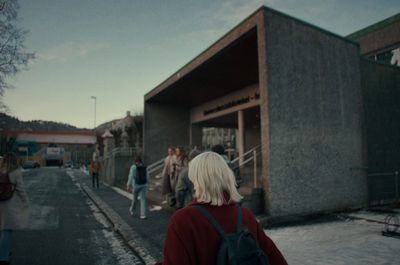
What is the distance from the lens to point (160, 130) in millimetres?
18406

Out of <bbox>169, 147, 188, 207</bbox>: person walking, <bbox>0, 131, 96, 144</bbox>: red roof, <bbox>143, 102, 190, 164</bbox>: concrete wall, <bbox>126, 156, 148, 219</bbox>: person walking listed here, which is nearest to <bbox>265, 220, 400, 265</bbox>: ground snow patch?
<bbox>169, 147, 188, 207</bbox>: person walking

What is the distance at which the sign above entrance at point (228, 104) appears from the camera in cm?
1568

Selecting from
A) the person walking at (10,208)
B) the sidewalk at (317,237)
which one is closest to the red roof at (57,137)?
the sidewalk at (317,237)

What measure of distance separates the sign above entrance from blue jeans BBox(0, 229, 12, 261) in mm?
12376

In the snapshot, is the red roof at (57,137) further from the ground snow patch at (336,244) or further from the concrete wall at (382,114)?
the ground snow patch at (336,244)

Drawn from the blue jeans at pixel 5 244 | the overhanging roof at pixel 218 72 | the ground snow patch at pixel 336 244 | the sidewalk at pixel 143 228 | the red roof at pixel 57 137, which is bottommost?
the ground snow patch at pixel 336 244

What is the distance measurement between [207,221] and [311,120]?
7.60 meters

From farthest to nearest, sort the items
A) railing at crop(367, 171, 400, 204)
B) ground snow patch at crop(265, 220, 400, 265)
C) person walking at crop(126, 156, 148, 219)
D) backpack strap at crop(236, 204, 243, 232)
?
1. railing at crop(367, 171, 400, 204)
2. person walking at crop(126, 156, 148, 219)
3. ground snow patch at crop(265, 220, 400, 265)
4. backpack strap at crop(236, 204, 243, 232)

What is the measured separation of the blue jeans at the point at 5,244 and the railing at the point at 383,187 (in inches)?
385

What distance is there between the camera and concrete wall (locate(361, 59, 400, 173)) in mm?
10000

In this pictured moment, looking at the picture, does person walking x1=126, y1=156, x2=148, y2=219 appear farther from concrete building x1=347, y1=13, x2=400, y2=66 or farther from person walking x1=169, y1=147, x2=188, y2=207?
concrete building x1=347, y1=13, x2=400, y2=66

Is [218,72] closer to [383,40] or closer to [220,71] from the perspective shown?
[220,71]

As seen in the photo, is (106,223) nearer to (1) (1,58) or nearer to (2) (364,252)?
(2) (364,252)

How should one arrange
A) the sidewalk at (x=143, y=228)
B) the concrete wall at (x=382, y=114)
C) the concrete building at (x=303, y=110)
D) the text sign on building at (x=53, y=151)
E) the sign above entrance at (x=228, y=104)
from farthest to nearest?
the text sign on building at (x=53, y=151)
the sign above entrance at (x=228, y=104)
the concrete wall at (x=382, y=114)
the concrete building at (x=303, y=110)
the sidewalk at (x=143, y=228)
